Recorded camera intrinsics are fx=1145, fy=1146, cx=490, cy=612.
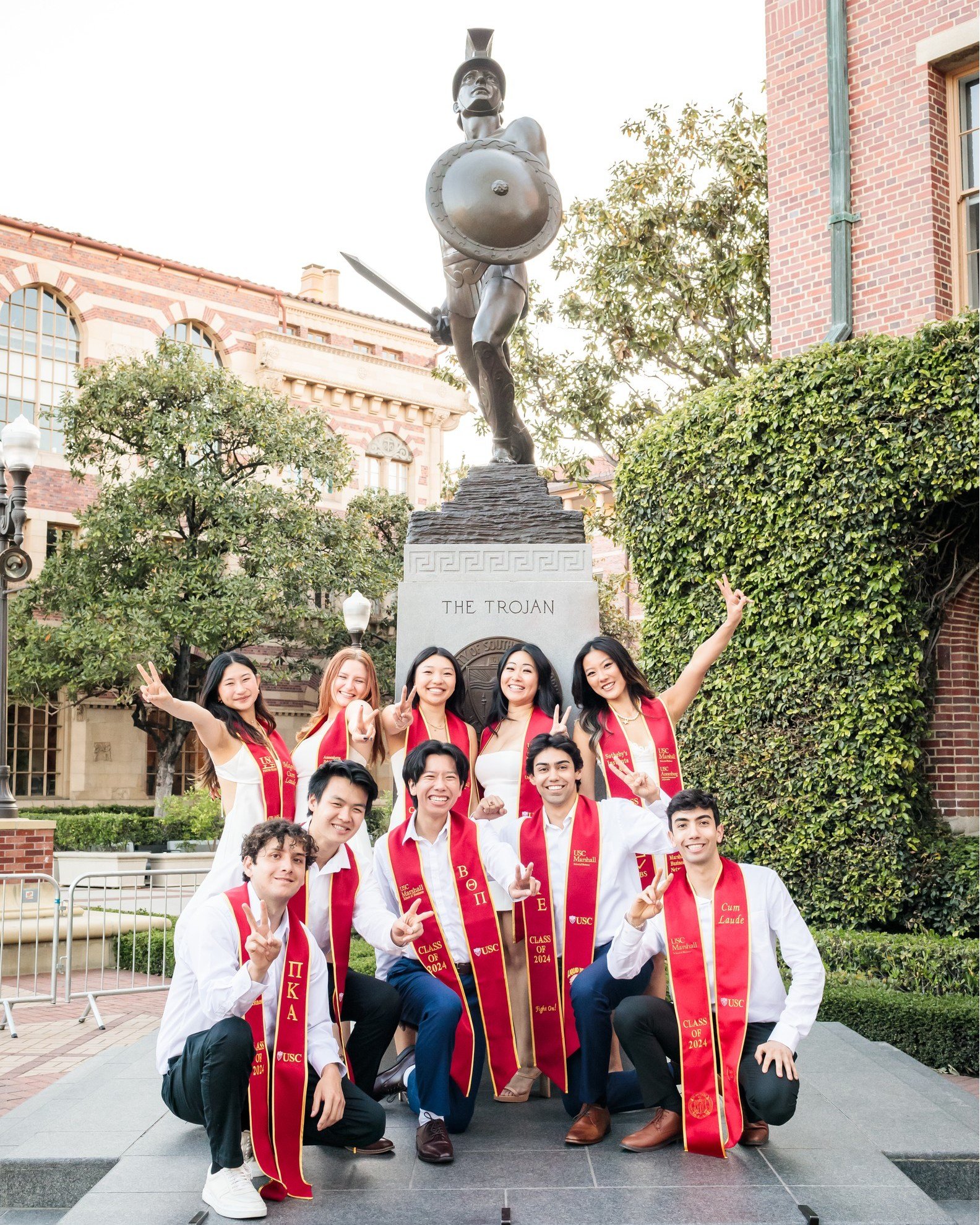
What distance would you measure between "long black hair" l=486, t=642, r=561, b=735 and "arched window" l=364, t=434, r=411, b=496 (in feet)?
87.3

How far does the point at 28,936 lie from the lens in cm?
977

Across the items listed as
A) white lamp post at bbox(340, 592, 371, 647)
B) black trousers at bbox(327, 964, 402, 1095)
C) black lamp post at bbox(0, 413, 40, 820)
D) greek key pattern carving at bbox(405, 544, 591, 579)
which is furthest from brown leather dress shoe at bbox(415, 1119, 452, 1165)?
white lamp post at bbox(340, 592, 371, 647)

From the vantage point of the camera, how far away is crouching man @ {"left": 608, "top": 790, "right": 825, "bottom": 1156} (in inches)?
157

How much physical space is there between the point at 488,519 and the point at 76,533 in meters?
21.2

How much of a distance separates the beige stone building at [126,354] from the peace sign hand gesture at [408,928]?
19422mm

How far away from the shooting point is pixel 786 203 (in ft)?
38.8

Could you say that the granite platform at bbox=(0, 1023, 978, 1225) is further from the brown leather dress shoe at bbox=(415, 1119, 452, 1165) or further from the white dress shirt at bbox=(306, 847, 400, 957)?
the white dress shirt at bbox=(306, 847, 400, 957)

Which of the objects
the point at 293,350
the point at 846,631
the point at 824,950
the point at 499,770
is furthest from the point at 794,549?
the point at 293,350

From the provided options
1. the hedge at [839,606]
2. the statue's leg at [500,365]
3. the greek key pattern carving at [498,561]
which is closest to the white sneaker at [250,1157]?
the greek key pattern carving at [498,561]

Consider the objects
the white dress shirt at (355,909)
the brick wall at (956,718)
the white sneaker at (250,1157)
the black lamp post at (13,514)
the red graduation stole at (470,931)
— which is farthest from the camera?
the brick wall at (956,718)

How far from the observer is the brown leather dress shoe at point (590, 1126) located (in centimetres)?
414

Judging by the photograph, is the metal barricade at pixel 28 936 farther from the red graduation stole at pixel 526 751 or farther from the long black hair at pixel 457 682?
the red graduation stole at pixel 526 751

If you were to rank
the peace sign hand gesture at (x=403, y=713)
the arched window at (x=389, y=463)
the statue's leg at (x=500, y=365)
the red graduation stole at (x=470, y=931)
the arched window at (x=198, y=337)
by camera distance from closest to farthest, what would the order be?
the red graduation stole at (x=470, y=931) < the peace sign hand gesture at (x=403, y=713) < the statue's leg at (x=500, y=365) < the arched window at (x=198, y=337) < the arched window at (x=389, y=463)

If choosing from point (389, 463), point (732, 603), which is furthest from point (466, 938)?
point (389, 463)
